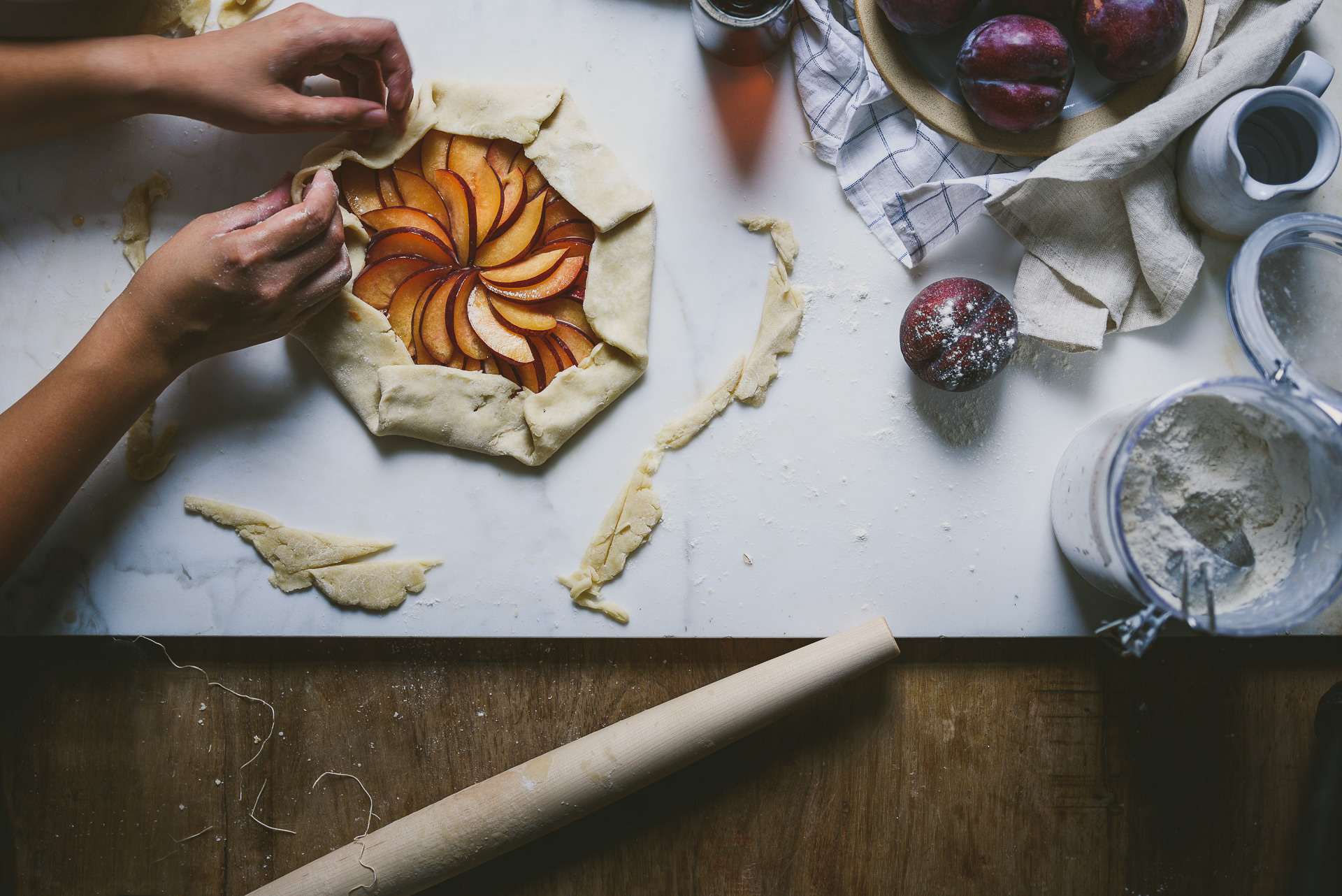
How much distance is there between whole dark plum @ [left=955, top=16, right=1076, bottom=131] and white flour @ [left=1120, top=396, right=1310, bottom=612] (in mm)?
555

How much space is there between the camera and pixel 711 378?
1509mm

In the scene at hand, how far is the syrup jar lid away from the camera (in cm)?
126

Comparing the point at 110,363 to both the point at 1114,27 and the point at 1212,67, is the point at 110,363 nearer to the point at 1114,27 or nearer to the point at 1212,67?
the point at 1114,27

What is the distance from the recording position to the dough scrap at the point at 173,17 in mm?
1436

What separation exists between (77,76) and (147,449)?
676 millimetres

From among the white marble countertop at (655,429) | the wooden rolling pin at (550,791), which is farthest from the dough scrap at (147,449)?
the wooden rolling pin at (550,791)

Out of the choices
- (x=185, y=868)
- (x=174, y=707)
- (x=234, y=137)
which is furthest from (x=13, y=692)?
(x=234, y=137)

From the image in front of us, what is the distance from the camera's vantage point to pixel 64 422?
4.27 feet

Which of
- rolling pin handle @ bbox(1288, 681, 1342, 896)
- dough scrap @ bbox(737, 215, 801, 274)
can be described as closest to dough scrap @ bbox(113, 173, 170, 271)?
dough scrap @ bbox(737, 215, 801, 274)

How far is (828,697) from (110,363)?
1.45 meters

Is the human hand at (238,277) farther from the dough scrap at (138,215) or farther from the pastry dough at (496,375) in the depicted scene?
the dough scrap at (138,215)

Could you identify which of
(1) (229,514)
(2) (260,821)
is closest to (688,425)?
(1) (229,514)

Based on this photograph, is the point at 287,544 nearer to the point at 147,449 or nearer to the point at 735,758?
the point at 147,449

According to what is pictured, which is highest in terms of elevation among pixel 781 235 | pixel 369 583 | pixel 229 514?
pixel 781 235
